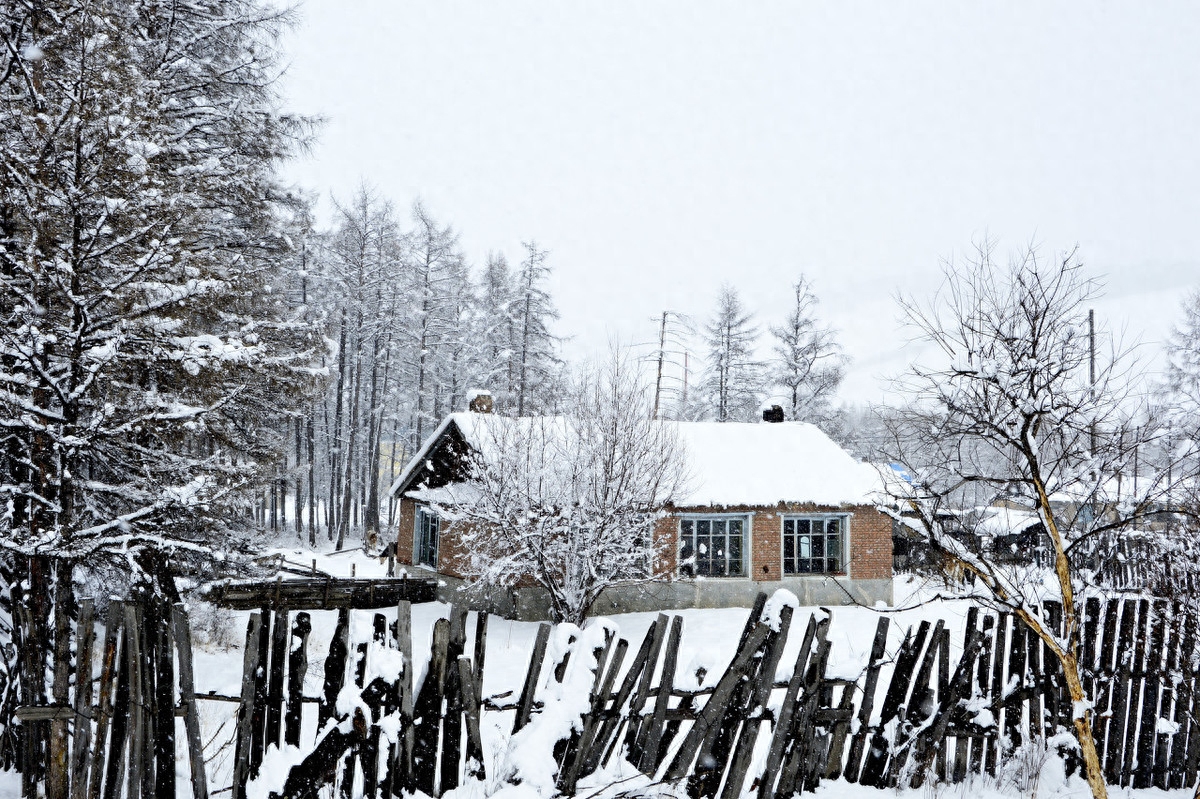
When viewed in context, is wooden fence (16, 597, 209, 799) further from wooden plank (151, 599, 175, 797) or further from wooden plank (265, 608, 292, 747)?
wooden plank (265, 608, 292, 747)

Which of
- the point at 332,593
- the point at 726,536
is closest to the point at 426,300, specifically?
the point at 332,593

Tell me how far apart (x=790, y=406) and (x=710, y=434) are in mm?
13346

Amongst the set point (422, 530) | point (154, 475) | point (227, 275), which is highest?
point (227, 275)

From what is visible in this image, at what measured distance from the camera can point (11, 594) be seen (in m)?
5.99

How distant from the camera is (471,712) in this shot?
457cm

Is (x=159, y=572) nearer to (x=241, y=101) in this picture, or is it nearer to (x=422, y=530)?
(x=241, y=101)

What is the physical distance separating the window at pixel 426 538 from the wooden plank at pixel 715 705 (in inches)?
608

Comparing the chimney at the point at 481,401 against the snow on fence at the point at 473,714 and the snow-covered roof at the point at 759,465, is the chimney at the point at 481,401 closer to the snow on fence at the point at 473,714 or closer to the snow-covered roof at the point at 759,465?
the snow-covered roof at the point at 759,465

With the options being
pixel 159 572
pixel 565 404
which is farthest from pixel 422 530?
pixel 159 572

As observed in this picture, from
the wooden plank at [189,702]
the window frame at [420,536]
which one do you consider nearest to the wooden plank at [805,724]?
the wooden plank at [189,702]

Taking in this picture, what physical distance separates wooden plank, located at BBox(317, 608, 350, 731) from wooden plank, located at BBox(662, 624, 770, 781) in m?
2.05

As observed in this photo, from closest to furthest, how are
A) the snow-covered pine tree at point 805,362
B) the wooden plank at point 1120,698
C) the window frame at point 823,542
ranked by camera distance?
the wooden plank at point 1120,698
the window frame at point 823,542
the snow-covered pine tree at point 805,362

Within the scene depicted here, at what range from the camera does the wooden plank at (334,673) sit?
4.43m

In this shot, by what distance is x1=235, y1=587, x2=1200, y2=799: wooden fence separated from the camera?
177 inches
